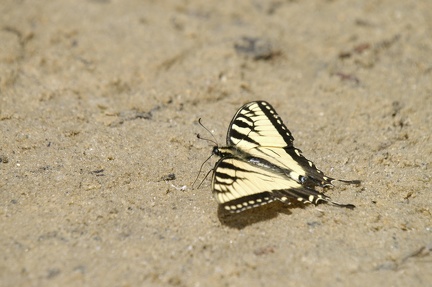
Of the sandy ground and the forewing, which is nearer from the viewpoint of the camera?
the sandy ground

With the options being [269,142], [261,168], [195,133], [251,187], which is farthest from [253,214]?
[195,133]

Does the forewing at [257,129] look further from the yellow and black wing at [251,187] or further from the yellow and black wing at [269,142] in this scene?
the yellow and black wing at [251,187]

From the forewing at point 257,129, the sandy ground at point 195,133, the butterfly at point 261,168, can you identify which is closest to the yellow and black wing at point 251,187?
the butterfly at point 261,168

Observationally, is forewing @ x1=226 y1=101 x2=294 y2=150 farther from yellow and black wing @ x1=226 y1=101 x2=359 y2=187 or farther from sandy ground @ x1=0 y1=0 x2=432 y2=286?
sandy ground @ x1=0 y1=0 x2=432 y2=286

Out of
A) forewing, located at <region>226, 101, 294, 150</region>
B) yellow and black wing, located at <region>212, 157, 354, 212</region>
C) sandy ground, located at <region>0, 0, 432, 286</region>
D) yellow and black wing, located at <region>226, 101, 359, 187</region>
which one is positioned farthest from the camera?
forewing, located at <region>226, 101, 294, 150</region>

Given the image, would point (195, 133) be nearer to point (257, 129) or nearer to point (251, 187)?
point (257, 129)

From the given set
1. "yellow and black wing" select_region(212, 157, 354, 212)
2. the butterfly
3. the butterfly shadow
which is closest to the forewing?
the butterfly
